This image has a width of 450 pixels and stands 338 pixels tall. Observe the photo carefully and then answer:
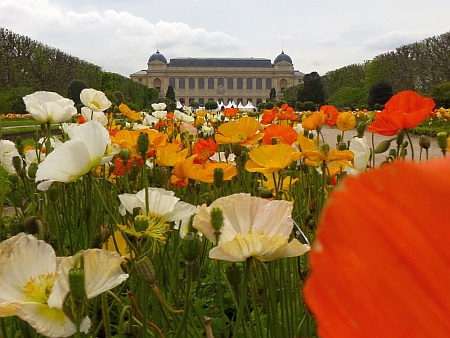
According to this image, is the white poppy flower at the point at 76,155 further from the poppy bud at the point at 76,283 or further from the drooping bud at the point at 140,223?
the poppy bud at the point at 76,283

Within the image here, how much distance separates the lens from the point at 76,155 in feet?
2.09

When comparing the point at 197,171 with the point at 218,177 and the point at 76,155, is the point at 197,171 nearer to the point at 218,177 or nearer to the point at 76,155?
the point at 218,177

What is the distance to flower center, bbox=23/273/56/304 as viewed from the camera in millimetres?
439

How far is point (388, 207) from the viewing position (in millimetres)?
79

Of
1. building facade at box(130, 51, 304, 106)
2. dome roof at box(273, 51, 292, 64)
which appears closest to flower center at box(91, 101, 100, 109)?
building facade at box(130, 51, 304, 106)

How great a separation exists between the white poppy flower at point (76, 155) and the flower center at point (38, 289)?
188 millimetres

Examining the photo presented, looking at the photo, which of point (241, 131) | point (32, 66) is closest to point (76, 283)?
point (241, 131)

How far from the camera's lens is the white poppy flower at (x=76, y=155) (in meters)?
0.62

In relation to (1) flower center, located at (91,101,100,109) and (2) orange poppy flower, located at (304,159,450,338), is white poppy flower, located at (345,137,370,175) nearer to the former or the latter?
(1) flower center, located at (91,101,100,109)

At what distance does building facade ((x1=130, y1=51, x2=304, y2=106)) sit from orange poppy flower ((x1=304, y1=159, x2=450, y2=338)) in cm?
4583

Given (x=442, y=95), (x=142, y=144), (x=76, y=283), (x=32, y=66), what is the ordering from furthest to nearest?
(x=32, y=66) < (x=442, y=95) < (x=142, y=144) < (x=76, y=283)

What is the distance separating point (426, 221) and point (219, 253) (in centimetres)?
37

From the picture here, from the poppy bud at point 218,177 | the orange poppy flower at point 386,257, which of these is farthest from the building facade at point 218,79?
the orange poppy flower at point 386,257

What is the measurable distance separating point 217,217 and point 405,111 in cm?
65
